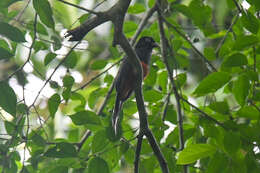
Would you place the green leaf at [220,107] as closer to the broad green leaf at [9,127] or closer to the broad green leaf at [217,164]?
the broad green leaf at [217,164]

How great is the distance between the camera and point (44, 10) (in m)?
2.10

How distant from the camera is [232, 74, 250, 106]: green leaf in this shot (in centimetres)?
218

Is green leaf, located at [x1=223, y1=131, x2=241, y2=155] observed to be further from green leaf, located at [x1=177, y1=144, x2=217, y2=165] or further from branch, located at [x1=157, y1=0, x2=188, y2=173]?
branch, located at [x1=157, y1=0, x2=188, y2=173]

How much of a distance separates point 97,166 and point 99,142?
6.0 inches

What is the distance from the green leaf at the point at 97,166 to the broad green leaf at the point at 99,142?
77 millimetres

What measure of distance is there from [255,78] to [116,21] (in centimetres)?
85

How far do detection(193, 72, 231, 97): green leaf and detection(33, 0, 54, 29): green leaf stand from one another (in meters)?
0.92

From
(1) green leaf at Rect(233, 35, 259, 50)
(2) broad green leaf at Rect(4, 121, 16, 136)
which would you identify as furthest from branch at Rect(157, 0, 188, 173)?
(2) broad green leaf at Rect(4, 121, 16, 136)

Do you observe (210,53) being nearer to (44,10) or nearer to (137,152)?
(137,152)

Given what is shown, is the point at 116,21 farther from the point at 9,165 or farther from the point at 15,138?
the point at 9,165

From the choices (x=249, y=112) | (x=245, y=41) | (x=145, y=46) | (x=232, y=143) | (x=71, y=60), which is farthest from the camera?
(x=145, y=46)

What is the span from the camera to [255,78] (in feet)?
7.29

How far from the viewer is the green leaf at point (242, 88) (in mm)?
2182

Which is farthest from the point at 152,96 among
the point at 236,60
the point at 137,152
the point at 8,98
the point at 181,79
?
the point at 8,98
